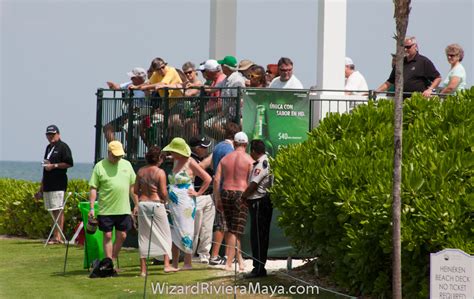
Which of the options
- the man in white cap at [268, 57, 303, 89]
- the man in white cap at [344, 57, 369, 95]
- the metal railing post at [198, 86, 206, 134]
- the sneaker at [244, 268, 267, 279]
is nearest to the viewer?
the sneaker at [244, 268, 267, 279]

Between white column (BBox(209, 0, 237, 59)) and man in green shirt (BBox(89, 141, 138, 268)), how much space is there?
560 centimetres

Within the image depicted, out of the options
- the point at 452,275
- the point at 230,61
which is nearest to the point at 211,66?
the point at 230,61

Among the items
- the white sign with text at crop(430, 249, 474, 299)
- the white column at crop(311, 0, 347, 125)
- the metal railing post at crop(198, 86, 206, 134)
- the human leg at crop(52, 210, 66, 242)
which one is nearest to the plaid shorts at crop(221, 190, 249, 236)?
the metal railing post at crop(198, 86, 206, 134)

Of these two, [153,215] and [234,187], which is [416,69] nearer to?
[234,187]

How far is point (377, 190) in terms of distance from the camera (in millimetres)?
13766

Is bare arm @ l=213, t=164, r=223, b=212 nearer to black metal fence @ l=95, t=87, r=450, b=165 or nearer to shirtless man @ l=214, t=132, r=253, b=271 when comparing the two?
shirtless man @ l=214, t=132, r=253, b=271

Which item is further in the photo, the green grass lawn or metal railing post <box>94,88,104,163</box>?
metal railing post <box>94,88,104,163</box>

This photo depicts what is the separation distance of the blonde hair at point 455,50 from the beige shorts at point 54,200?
799cm

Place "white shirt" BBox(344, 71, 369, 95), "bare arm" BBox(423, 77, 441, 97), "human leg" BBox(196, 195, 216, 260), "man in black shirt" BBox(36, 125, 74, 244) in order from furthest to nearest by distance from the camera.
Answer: "man in black shirt" BBox(36, 125, 74, 244) < "white shirt" BBox(344, 71, 369, 95) < "bare arm" BBox(423, 77, 441, 97) < "human leg" BBox(196, 195, 216, 260)

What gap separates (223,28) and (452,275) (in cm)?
1184

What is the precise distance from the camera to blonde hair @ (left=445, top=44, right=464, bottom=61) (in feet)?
60.1

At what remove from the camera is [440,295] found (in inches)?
452

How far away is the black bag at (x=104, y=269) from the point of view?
16984mm

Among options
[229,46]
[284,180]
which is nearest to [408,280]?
[284,180]
